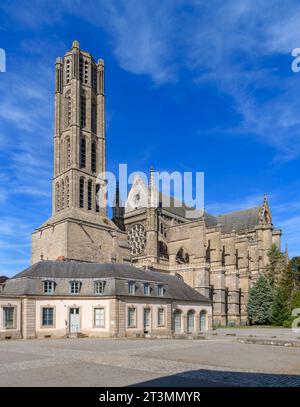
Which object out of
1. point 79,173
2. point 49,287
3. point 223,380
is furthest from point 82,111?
point 223,380

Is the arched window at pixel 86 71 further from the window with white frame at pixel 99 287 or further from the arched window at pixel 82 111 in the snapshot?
the window with white frame at pixel 99 287

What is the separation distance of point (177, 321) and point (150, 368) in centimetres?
2347

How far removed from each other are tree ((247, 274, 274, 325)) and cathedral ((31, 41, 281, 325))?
1.71 meters

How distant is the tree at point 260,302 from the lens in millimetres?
52656

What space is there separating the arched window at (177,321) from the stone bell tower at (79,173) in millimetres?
15991

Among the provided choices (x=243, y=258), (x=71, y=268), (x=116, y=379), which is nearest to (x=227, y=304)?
(x=243, y=258)

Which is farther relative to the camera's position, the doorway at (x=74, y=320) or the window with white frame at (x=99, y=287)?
the window with white frame at (x=99, y=287)

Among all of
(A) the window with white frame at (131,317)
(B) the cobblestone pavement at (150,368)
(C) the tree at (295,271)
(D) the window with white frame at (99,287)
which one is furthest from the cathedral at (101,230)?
(B) the cobblestone pavement at (150,368)

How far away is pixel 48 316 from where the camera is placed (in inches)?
1130

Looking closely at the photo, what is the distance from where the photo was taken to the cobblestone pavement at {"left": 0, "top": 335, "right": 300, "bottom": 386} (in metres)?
10.7

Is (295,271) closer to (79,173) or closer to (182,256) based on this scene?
(182,256)
